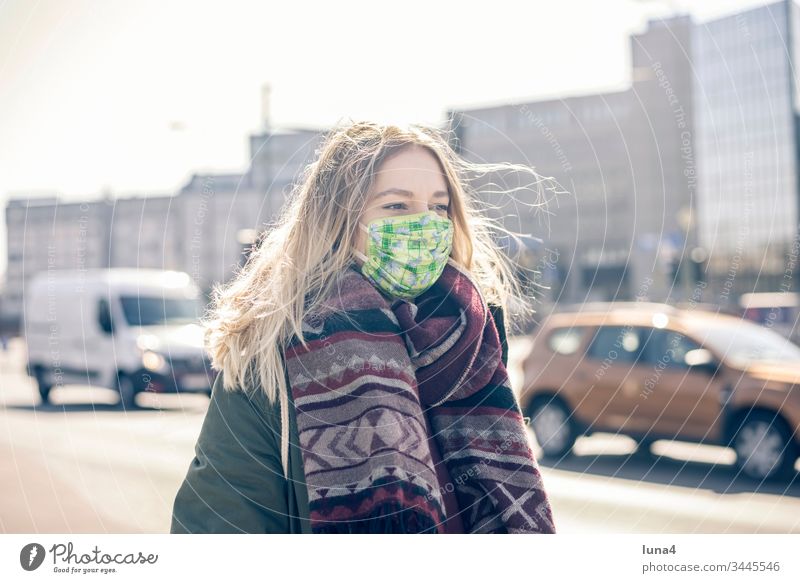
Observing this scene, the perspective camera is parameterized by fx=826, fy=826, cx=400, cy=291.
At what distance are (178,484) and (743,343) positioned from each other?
520cm

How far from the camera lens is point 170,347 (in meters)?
12.5

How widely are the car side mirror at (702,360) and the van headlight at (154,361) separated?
7.79 m

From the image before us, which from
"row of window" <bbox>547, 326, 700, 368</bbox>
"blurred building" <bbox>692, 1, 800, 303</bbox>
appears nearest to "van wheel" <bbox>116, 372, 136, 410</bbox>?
"row of window" <bbox>547, 326, 700, 368</bbox>

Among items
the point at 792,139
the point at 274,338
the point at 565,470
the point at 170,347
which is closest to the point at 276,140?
the point at 274,338

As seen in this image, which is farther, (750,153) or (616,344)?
(616,344)

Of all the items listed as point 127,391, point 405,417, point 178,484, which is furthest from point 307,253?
point 127,391

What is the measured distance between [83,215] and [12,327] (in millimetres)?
29713

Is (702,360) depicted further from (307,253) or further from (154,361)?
(154,361)

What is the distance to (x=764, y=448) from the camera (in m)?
7.16

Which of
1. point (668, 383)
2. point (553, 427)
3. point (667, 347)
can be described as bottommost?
point (553, 427)

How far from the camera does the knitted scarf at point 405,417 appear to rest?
1.90m

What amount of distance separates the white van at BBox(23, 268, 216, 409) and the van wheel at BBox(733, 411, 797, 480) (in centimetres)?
710
